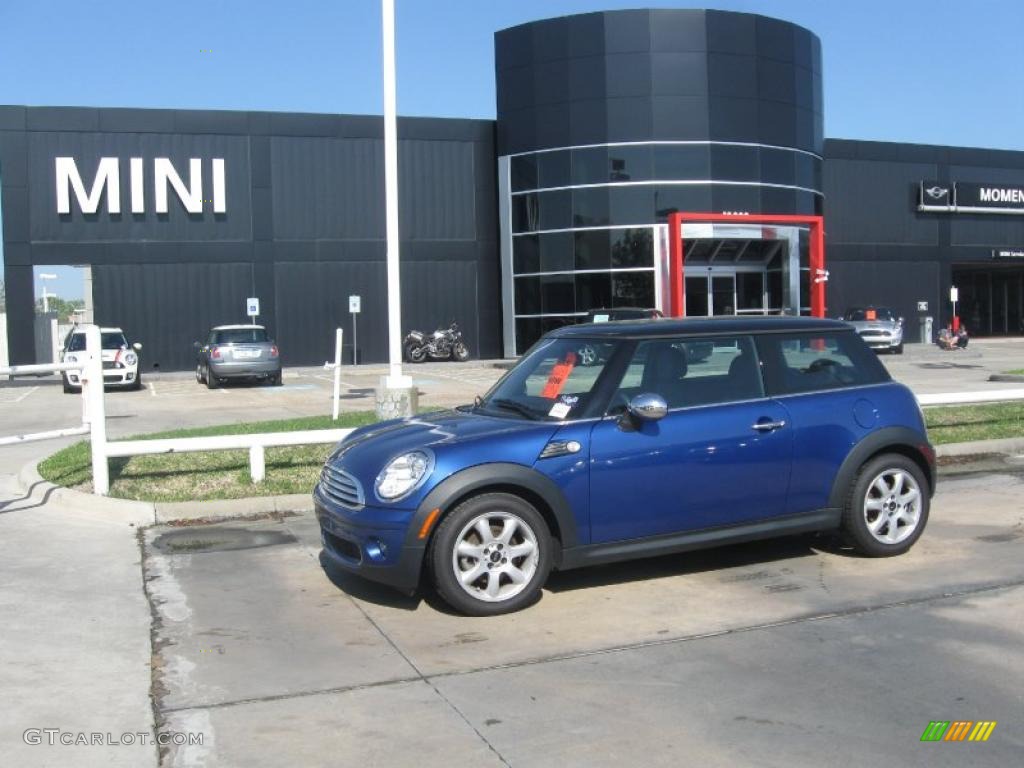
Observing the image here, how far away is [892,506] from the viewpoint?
23.6 feet

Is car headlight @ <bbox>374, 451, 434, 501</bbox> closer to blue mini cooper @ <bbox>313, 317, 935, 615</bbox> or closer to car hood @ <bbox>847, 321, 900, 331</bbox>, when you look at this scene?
blue mini cooper @ <bbox>313, 317, 935, 615</bbox>

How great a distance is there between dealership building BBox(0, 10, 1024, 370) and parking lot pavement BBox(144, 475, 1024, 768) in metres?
26.9

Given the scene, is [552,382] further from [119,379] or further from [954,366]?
[954,366]

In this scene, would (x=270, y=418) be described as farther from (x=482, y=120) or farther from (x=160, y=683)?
(x=482, y=120)

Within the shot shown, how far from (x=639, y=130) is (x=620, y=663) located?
99.5ft

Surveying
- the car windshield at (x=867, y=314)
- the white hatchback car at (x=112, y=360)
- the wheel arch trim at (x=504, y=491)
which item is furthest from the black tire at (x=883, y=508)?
the car windshield at (x=867, y=314)

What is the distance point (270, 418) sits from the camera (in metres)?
16.9

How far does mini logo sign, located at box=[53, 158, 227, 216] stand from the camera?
112 ft

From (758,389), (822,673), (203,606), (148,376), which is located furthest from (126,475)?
(148,376)

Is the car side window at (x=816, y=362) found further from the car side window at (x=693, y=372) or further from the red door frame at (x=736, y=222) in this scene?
the red door frame at (x=736, y=222)

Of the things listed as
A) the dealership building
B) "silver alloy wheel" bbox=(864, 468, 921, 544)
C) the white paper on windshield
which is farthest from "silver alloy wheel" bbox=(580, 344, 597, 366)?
the dealership building

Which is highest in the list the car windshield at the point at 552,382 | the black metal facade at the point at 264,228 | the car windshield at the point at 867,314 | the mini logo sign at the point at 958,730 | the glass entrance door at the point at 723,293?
the black metal facade at the point at 264,228

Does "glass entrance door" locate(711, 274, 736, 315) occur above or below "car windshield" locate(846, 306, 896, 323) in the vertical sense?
above

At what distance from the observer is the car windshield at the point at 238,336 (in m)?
25.6
